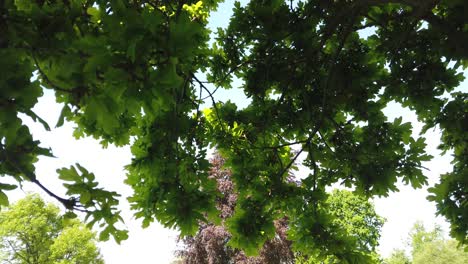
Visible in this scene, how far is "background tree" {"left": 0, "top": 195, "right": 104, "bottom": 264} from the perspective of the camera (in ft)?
76.5

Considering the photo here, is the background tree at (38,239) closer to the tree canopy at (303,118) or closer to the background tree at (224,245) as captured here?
the background tree at (224,245)

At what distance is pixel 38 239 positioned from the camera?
2445 centimetres

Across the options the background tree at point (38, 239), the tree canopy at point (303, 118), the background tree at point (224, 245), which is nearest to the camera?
the tree canopy at point (303, 118)

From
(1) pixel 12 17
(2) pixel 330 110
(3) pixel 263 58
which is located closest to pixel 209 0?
(3) pixel 263 58

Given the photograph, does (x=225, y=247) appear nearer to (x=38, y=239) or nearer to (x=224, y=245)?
(x=224, y=245)

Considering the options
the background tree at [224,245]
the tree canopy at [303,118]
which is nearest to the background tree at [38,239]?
the background tree at [224,245]

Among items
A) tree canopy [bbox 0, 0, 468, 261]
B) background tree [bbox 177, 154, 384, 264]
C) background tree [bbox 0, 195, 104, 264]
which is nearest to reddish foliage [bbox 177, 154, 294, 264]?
background tree [bbox 177, 154, 384, 264]

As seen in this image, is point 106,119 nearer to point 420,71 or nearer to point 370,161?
point 370,161

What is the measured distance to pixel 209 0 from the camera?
21.1 ft

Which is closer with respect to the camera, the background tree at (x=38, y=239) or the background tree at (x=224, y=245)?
the background tree at (x=224, y=245)

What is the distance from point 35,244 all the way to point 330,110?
2475 centimetres

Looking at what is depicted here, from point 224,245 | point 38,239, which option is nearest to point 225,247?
point 224,245

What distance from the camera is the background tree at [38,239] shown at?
918 inches

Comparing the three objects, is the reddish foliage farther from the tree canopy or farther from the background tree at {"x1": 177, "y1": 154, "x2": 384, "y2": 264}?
the tree canopy
